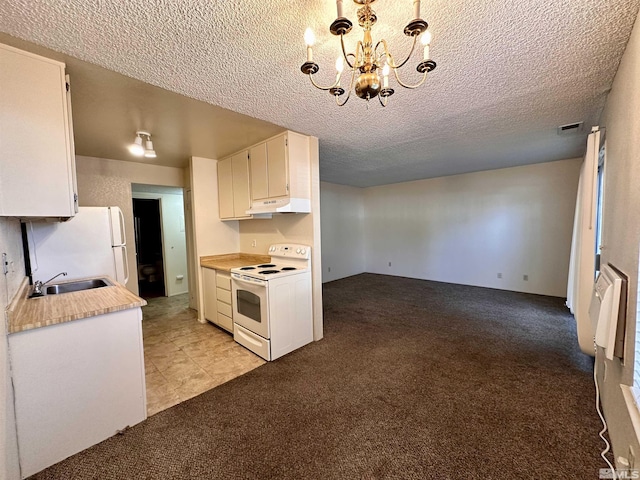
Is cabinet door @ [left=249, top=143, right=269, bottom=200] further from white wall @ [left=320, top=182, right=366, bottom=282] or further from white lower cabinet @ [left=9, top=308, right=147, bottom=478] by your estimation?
white wall @ [left=320, top=182, right=366, bottom=282]

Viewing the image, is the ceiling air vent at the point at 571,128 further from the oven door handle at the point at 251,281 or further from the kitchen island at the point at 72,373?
the kitchen island at the point at 72,373

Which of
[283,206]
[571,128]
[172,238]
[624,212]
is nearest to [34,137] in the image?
[283,206]

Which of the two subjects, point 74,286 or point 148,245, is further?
point 148,245

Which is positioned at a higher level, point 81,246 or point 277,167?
point 277,167

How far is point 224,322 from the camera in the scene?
337 cm

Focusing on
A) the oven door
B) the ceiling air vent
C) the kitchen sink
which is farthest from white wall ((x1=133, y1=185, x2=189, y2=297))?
the ceiling air vent

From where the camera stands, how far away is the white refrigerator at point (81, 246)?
8.46 feet

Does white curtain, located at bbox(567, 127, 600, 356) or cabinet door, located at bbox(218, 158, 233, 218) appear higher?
cabinet door, located at bbox(218, 158, 233, 218)

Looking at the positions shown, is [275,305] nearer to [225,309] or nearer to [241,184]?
[225,309]

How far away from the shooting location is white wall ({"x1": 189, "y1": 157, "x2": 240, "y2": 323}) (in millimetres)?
3764

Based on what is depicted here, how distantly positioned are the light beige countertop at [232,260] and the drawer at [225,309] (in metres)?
0.49

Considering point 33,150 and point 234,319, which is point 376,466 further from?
point 33,150

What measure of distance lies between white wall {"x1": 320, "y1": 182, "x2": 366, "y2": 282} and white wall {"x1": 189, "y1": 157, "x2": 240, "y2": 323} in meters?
2.67

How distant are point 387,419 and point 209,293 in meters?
2.82
